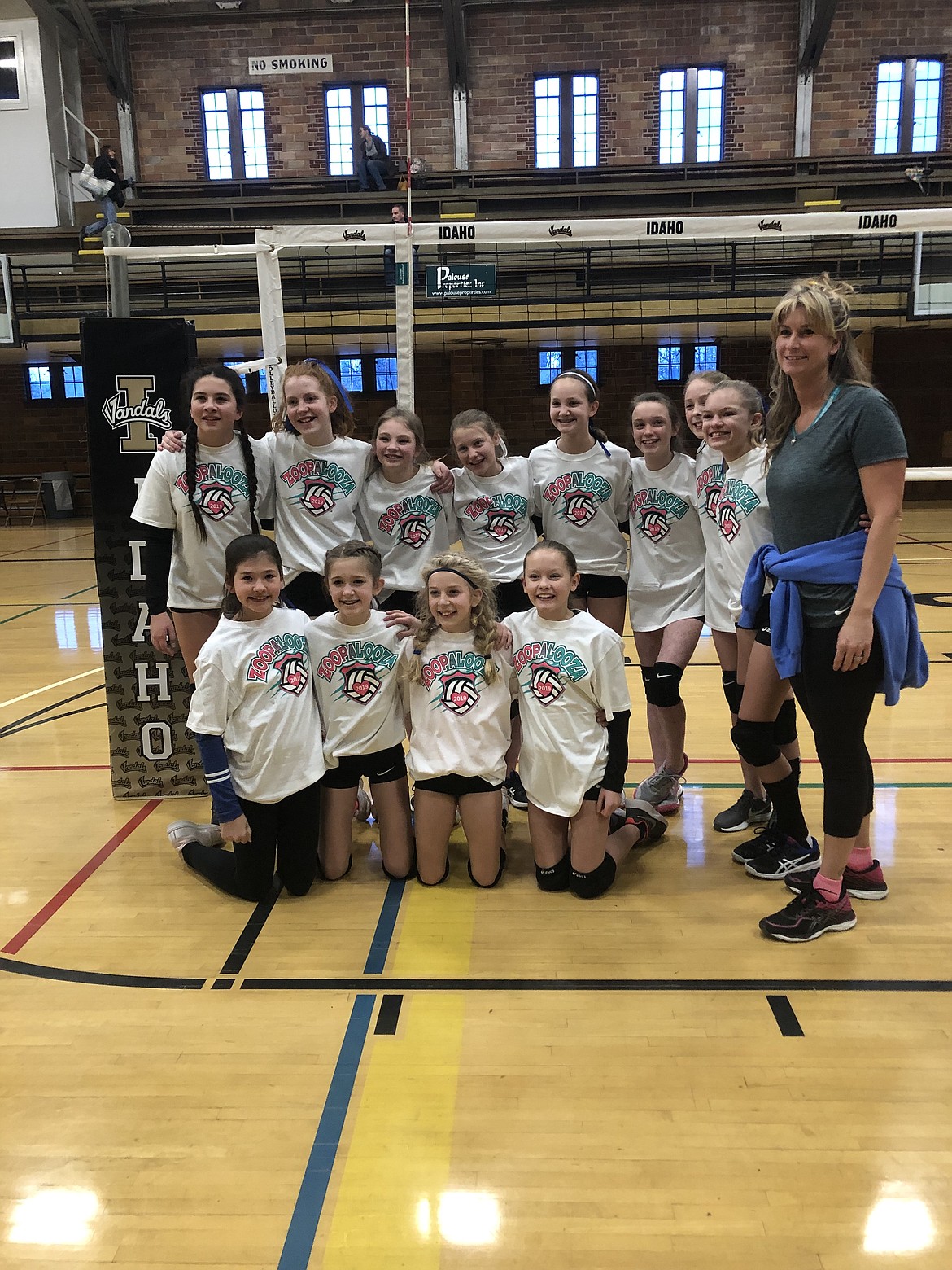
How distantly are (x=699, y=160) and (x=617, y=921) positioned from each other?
1412cm

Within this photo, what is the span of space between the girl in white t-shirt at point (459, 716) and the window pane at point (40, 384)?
13933 mm

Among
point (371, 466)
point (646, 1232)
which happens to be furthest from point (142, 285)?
point (646, 1232)

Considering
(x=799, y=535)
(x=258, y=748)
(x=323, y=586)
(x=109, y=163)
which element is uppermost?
(x=109, y=163)

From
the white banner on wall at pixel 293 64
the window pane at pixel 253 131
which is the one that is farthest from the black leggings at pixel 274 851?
the white banner on wall at pixel 293 64

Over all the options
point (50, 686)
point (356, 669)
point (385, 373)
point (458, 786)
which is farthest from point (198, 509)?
point (385, 373)

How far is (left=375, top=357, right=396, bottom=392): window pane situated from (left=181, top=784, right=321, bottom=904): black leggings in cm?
1183

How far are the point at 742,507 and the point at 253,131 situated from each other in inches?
559

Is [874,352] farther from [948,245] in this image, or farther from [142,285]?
[142,285]

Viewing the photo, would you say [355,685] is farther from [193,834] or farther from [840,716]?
[840,716]

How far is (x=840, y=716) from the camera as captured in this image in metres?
2.33

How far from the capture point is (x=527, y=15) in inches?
541

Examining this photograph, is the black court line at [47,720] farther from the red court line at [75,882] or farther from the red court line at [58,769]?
the red court line at [75,882]

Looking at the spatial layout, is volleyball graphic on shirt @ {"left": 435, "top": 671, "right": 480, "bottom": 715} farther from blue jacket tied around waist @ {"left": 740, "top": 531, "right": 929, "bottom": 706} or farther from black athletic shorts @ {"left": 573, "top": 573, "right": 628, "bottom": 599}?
blue jacket tied around waist @ {"left": 740, "top": 531, "right": 929, "bottom": 706}

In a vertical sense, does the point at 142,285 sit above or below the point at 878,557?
above
